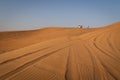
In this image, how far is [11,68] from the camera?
6477 mm

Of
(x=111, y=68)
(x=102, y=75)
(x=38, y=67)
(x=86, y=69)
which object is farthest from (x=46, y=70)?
(x=111, y=68)

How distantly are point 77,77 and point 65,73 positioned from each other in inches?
18.4

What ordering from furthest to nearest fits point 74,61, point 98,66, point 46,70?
1. point 74,61
2. point 98,66
3. point 46,70

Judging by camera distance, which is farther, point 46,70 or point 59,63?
point 59,63

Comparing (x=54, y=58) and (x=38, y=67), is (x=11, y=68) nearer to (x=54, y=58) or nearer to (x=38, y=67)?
(x=38, y=67)

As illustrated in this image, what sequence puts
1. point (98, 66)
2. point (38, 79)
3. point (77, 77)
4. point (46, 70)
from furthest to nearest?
point (98, 66) → point (46, 70) → point (77, 77) → point (38, 79)

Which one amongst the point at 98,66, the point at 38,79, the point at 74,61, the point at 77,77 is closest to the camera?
the point at 38,79

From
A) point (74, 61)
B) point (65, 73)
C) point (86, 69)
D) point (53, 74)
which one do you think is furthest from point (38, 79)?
point (74, 61)

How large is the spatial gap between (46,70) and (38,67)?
0.42 metres

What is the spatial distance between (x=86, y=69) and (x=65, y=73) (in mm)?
969

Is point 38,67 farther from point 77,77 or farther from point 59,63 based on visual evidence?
point 77,77

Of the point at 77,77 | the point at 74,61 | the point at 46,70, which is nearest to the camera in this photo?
the point at 77,77

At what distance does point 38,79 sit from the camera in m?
5.47

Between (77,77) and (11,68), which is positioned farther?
(11,68)
